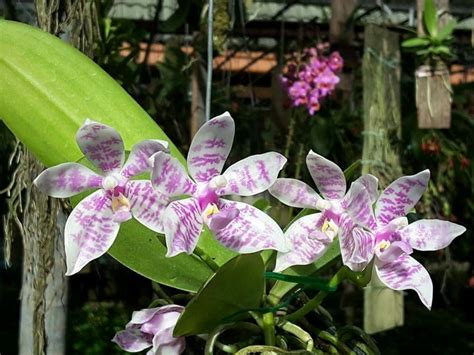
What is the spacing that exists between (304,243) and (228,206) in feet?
0.20

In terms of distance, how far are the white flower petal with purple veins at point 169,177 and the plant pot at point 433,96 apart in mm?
1175

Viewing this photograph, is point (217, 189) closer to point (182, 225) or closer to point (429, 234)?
point (182, 225)

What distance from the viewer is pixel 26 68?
1.98 feet

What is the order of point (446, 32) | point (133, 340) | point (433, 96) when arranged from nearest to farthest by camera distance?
point (133, 340)
point (433, 96)
point (446, 32)

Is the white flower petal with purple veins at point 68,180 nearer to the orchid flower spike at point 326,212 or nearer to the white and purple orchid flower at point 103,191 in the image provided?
the white and purple orchid flower at point 103,191

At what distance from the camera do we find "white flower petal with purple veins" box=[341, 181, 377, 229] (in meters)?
0.45

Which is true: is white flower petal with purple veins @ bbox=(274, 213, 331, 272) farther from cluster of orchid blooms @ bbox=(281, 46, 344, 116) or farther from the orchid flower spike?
cluster of orchid blooms @ bbox=(281, 46, 344, 116)

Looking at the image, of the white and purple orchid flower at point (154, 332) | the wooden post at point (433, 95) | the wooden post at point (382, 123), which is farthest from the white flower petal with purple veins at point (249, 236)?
the wooden post at point (382, 123)

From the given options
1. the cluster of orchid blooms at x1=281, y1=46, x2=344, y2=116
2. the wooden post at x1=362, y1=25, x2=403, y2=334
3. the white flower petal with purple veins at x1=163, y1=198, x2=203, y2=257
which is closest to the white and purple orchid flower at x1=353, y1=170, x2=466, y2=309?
the white flower petal with purple veins at x1=163, y1=198, x2=203, y2=257

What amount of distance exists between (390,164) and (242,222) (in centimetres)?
143

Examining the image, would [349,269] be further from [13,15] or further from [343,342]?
[13,15]

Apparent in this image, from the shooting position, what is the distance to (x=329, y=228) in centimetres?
47

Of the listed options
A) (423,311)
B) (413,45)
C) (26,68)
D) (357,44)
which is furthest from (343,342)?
(423,311)

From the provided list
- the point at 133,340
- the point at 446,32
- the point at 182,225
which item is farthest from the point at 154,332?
the point at 446,32
